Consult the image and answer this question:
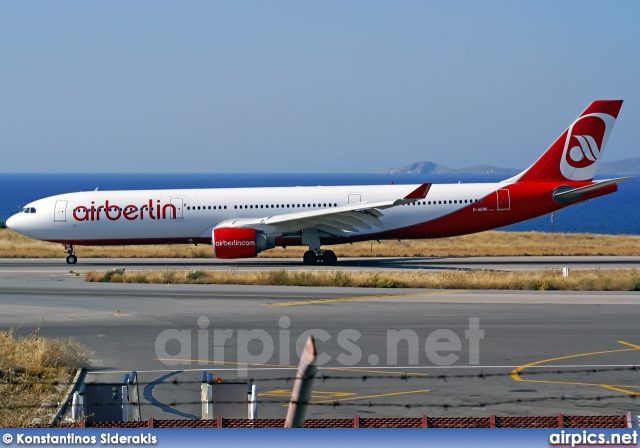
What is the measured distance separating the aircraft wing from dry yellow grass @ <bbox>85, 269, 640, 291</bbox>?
12.8 feet

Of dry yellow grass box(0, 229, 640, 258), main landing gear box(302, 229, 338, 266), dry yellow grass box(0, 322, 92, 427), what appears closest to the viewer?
dry yellow grass box(0, 322, 92, 427)

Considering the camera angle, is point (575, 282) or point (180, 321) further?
point (575, 282)

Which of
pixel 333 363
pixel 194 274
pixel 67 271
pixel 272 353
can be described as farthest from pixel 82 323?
pixel 67 271

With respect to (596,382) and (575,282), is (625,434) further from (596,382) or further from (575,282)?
(575,282)

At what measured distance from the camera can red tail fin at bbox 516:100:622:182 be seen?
3959cm

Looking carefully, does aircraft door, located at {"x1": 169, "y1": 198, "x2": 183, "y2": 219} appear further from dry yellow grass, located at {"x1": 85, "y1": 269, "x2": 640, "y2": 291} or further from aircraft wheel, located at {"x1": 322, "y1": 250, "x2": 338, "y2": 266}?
aircraft wheel, located at {"x1": 322, "y1": 250, "x2": 338, "y2": 266}

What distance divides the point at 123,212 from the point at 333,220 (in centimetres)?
999

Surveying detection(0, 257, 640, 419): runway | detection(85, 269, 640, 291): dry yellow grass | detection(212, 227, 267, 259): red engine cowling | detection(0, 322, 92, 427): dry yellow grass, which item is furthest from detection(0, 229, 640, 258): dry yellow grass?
detection(0, 322, 92, 427): dry yellow grass

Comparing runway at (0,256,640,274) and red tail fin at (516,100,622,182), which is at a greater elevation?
red tail fin at (516,100,622,182)

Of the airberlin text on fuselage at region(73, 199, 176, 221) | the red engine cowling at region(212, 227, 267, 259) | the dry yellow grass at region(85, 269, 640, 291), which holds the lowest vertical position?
the dry yellow grass at region(85, 269, 640, 291)

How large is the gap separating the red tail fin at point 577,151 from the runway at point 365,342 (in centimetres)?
1210

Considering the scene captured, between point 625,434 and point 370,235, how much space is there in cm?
3385

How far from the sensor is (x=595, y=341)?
19.9 m

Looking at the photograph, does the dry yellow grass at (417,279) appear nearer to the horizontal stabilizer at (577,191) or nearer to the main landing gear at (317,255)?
the horizontal stabilizer at (577,191)
